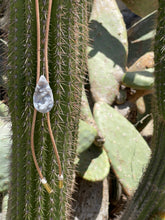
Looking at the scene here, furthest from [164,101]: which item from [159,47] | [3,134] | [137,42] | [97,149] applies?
[137,42]

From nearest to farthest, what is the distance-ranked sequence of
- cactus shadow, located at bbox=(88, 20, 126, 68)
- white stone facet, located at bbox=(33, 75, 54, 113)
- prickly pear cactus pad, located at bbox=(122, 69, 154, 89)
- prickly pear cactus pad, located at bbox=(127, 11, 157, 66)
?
white stone facet, located at bbox=(33, 75, 54, 113) → prickly pear cactus pad, located at bbox=(122, 69, 154, 89) → cactus shadow, located at bbox=(88, 20, 126, 68) → prickly pear cactus pad, located at bbox=(127, 11, 157, 66)

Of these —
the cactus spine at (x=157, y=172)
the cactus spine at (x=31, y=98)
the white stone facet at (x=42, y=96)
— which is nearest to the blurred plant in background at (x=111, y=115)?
the cactus spine at (x=157, y=172)

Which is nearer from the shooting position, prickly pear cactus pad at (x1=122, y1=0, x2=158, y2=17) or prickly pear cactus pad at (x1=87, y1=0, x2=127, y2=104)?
prickly pear cactus pad at (x1=87, y1=0, x2=127, y2=104)

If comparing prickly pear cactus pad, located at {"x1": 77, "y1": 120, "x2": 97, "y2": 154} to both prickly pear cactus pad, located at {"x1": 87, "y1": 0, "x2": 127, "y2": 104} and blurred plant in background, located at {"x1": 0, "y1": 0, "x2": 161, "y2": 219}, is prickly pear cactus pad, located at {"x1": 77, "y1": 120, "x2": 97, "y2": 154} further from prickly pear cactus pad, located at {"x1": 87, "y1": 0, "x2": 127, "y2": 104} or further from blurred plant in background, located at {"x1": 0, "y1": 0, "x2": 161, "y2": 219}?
prickly pear cactus pad, located at {"x1": 87, "y1": 0, "x2": 127, "y2": 104}

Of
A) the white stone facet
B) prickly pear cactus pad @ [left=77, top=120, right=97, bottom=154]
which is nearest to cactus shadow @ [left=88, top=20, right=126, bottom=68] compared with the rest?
prickly pear cactus pad @ [left=77, top=120, right=97, bottom=154]

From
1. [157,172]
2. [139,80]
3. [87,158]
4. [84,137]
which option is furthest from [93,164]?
[139,80]

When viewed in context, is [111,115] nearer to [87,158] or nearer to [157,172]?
[87,158]

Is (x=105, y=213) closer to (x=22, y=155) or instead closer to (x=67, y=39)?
(x=22, y=155)
